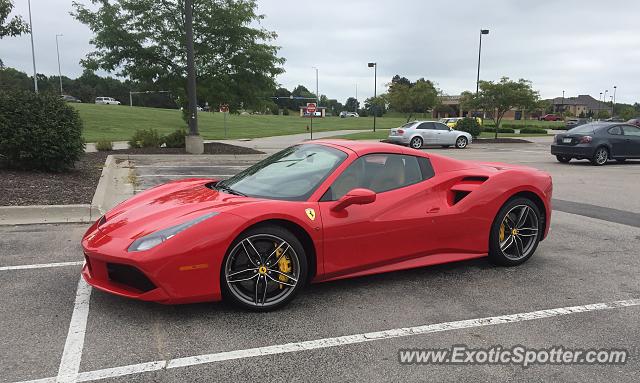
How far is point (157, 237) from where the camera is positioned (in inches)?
135

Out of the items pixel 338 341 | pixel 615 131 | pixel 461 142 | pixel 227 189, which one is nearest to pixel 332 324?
pixel 338 341

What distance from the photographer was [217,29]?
17.1 m

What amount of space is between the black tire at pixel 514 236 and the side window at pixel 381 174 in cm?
87

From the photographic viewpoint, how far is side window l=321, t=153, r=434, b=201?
13.4ft

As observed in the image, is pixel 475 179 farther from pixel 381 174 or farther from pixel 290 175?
pixel 290 175

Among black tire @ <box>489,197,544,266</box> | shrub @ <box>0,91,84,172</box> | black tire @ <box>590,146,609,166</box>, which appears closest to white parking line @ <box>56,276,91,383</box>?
black tire @ <box>489,197,544,266</box>

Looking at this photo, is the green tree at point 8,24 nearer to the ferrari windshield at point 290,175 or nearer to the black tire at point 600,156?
the ferrari windshield at point 290,175

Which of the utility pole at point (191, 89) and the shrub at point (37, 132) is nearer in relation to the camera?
the shrub at point (37, 132)

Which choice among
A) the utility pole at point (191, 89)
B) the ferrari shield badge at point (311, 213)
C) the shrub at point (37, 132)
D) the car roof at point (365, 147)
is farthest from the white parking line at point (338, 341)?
the utility pole at point (191, 89)

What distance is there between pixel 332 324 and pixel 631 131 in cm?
1722

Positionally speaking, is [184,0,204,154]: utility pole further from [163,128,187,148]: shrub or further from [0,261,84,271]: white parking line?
[0,261,84,271]: white parking line

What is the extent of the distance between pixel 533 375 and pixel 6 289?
4041 millimetres

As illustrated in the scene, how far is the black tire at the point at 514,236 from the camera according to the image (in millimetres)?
4801

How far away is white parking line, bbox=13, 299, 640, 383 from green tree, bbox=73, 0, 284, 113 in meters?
15.1
